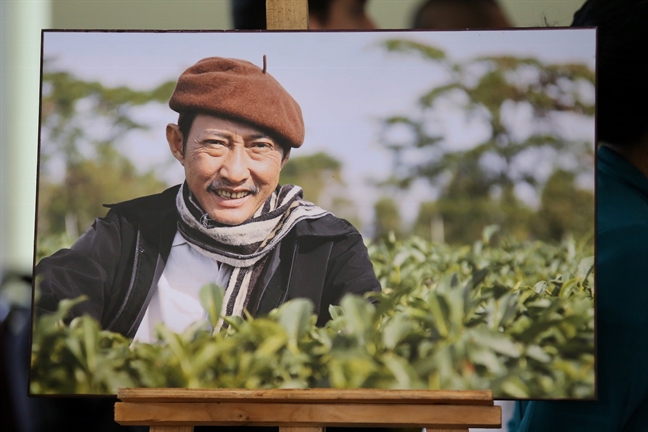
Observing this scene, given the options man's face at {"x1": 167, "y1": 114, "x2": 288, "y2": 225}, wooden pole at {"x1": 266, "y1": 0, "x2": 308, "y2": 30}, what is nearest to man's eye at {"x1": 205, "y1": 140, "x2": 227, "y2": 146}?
man's face at {"x1": 167, "y1": 114, "x2": 288, "y2": 225}

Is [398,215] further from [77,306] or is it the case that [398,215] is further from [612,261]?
[77,306]

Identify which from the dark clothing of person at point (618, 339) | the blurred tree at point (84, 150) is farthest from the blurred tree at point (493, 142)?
the blurred tree at point (84, 150)

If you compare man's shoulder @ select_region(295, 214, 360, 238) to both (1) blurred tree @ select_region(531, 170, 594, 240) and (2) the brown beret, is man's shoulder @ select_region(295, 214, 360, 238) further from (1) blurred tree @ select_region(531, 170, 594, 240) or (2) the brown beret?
(1) blurred tree @ select_region(531, 170, 594, 240)

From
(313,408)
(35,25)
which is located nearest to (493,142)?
(313,408)

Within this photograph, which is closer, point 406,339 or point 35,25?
point 406,339

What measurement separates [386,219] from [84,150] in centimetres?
51

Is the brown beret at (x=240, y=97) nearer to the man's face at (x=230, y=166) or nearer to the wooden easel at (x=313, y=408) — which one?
the man's face at (x=230, y=166)

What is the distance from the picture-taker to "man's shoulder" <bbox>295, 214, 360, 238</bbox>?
4.05ft

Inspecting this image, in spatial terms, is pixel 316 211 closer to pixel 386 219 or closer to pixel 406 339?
pixel 386 219

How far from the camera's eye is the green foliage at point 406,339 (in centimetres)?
118

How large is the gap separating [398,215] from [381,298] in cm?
14

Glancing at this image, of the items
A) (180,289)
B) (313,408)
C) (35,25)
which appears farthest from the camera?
(35,25)

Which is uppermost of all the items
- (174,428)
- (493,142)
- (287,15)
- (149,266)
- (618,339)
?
(287,15)

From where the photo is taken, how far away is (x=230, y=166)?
124 cm
